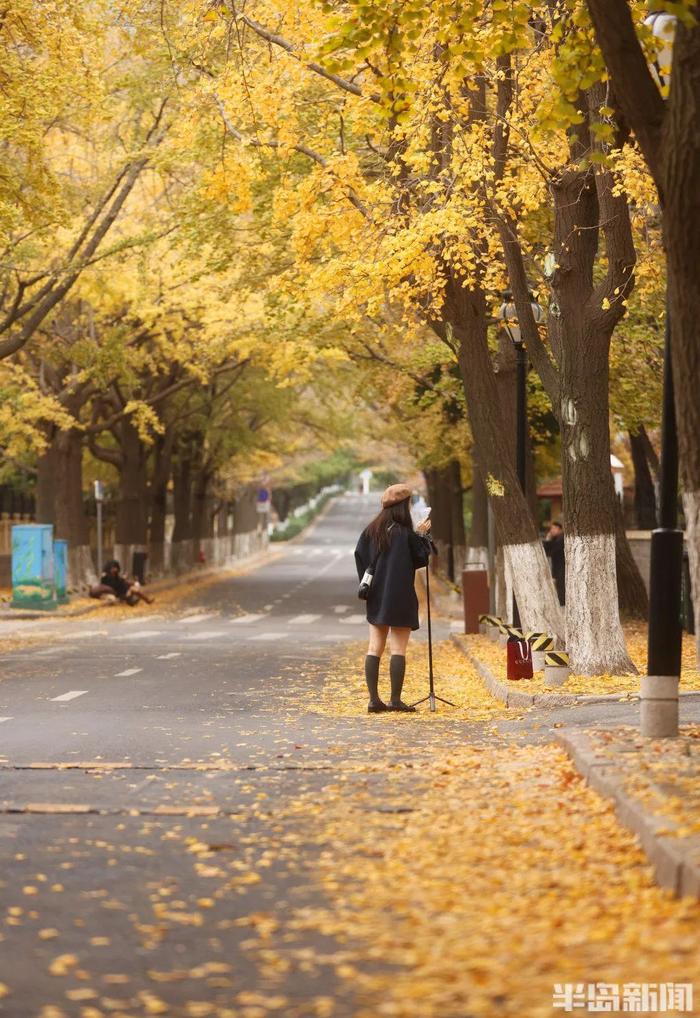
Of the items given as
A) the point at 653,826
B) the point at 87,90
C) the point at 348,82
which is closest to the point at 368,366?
the point at 87,90

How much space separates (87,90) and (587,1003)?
21.1 meters

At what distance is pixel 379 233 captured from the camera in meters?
19.7

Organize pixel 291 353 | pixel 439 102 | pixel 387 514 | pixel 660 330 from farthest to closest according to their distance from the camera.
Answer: pixel 291 353
pixel 660 330
pixel 439 102
pixel 387 514

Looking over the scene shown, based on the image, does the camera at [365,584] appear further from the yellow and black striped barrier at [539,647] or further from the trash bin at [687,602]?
the trash bin at [687,602]

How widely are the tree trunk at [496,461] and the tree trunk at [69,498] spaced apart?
24.7m

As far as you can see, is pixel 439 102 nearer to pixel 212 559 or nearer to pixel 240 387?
pixel 240 387

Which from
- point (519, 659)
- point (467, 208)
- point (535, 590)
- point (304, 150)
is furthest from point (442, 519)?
point (519, 659)

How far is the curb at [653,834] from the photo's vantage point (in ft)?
22.0

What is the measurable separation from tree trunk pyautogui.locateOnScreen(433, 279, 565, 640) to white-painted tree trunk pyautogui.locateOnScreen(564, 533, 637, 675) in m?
2.27

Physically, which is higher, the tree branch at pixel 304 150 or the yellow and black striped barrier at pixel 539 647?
the tree branch at pixel 304 150

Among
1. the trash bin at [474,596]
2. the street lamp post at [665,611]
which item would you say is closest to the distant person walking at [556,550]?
the trash bin at [474,596]

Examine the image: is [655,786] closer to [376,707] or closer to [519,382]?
[376,707]

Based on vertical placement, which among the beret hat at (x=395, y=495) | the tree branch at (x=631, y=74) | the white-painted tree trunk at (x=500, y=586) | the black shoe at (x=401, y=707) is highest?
the tree branch at (x=631, y=74)

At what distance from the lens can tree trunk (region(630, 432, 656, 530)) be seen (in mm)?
36000
